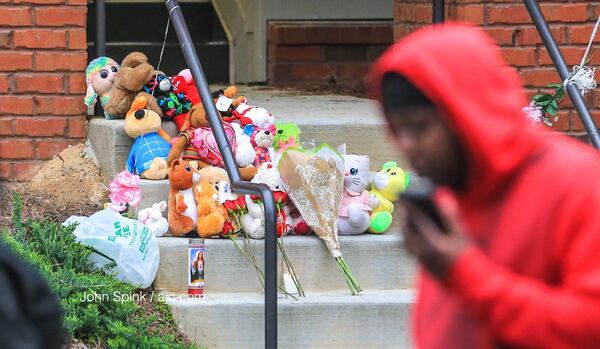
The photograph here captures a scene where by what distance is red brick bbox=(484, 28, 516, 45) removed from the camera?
596cm

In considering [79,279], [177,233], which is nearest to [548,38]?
[177,233]

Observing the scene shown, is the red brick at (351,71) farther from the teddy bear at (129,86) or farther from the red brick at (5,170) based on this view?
the red brick at (5,170)

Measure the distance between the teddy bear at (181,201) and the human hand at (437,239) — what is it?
3568mm

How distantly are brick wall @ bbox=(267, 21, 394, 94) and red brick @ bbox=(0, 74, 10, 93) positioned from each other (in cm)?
242

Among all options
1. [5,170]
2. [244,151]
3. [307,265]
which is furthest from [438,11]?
[5,170]

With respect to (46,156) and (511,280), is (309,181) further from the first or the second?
(511,280)

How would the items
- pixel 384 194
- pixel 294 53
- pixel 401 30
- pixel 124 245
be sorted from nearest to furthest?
pixel 124 245
pixel 384 194
pixel 401 30
pixel 294 53

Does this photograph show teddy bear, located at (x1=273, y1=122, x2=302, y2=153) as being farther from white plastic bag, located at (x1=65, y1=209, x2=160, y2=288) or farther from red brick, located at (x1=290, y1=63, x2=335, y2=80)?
red brick, located at (x1=290, y1=63, x2=335, y2=80)

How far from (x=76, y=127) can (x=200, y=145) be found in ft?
2.32

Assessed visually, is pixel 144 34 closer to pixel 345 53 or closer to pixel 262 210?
pixel 345 53

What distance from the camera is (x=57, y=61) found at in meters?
5.81

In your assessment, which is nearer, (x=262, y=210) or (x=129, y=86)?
(x=262, y=210)

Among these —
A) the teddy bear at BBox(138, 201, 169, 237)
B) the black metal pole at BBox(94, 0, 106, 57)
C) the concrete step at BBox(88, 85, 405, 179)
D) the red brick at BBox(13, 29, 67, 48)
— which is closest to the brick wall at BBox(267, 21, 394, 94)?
the concrete step at BBox(88, 85, 405, 179)

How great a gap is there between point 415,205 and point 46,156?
4289mm
